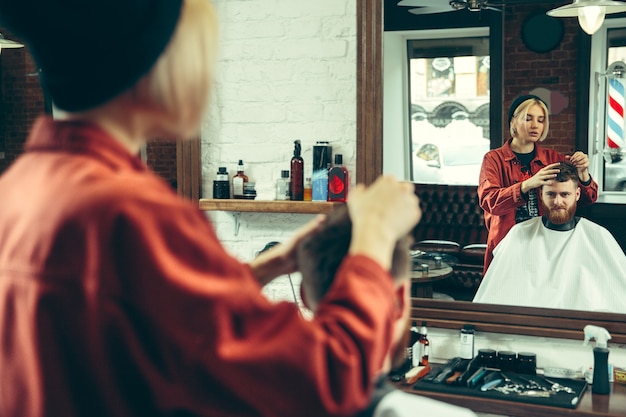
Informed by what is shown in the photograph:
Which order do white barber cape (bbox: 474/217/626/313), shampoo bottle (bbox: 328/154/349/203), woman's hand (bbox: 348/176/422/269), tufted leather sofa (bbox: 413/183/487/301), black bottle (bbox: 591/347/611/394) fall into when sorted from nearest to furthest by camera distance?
woman's hand (bbox: 348/176/422/269) → black bottle (bbox: 591/347/611/394) → white barber cape (bbox: 474/217/626/313) → tufted leather sofa (bbox: 413/183/487/301) → shampoo bottle (bbox: 328/154/349/203)

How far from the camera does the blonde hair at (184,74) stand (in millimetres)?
874

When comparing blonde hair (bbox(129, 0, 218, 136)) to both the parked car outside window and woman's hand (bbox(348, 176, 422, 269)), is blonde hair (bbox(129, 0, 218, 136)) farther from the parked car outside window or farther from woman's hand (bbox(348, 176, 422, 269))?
the parked car outside window

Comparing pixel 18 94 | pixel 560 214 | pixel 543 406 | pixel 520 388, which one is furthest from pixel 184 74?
pixel 18 94

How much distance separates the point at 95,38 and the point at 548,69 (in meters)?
2.20

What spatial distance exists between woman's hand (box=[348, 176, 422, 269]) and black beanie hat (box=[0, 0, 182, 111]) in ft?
1.04

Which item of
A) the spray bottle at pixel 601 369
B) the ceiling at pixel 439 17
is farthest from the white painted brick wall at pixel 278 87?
the spray bottle at pixel 601 369

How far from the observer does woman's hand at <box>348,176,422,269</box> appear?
36.5 inches

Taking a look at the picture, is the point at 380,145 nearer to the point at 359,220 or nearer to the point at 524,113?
the point at 524,113

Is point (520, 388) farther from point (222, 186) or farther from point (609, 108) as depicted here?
point (222, 186)

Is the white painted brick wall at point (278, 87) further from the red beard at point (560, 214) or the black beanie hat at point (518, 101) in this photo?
the red beard at point (560, 214)

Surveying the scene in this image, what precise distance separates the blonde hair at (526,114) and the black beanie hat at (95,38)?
6.93ft

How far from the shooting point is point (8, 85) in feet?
11.7

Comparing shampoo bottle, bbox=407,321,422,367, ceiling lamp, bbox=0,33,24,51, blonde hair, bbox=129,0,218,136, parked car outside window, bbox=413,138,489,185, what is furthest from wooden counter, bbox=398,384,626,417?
ceiling lamp, bbox=0,33,24,51

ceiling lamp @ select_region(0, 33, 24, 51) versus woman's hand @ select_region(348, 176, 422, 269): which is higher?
ceiling lamp @ select_region(0, 33, 24, 51)
